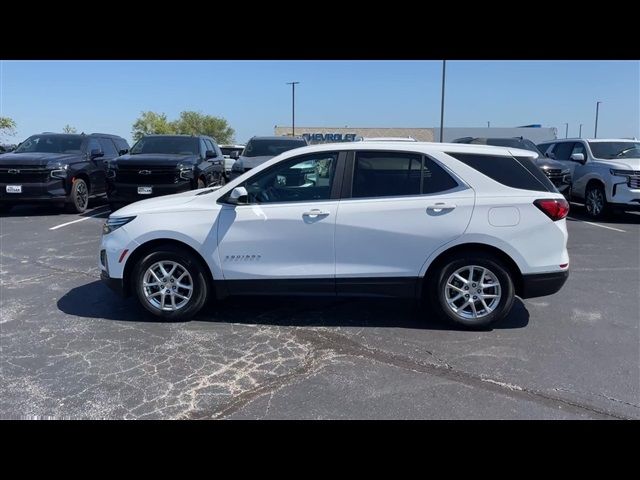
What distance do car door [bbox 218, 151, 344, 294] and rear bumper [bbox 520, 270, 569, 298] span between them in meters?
1.78

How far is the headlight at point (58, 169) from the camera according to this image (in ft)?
36.6

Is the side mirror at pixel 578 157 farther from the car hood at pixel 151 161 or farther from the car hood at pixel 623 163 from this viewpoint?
the car hood at pixel 151 161

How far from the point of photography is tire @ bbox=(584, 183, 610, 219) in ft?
38.0

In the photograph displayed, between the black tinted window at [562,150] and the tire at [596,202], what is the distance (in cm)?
179

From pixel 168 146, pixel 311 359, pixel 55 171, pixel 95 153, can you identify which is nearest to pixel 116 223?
pixel 311 359

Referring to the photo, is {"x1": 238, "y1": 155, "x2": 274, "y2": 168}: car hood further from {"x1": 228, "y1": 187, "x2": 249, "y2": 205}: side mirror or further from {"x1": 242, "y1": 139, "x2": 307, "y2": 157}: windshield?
{"x1": 228, "y1": 187, "x2": 249, "y2": 205}: side mirror

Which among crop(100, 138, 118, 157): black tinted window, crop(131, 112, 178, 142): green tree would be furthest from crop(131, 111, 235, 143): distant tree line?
crop(100, 138, 118, 157): black tinted window

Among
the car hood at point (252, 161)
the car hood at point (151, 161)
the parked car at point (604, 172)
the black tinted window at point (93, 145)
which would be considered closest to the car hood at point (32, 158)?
the black tinted window at point (93, 145)

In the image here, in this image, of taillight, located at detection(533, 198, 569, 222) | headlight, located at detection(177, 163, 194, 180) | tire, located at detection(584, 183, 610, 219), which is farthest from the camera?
tire, located at detection(584, 183, 610, 219)

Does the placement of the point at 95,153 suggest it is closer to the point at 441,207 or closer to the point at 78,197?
the point at 78,197

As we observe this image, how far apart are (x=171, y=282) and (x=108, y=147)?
34.3 ft
